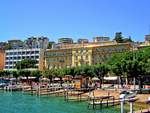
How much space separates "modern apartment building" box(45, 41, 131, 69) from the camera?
14800 centimetres

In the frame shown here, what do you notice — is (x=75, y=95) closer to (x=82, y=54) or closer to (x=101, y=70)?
→ (x=101, y=70)

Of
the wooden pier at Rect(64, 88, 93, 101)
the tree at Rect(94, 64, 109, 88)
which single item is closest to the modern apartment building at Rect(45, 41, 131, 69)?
the tree at Rect(94, 64, 109, 88)

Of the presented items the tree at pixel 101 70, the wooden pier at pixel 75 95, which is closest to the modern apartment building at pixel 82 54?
the tree at pixel 101 70

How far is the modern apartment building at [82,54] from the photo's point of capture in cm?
14800

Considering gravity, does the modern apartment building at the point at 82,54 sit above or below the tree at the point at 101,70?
above

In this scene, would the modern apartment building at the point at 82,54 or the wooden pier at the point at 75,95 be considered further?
the modern apartment building at the point at 82,54

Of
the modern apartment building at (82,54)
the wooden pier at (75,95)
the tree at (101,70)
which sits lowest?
the wooden pier at (75,95)

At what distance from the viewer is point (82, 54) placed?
159 m

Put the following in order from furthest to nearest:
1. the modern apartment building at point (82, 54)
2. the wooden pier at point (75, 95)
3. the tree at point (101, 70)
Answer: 1. the modern apartment building at point (82, 54)
2. the tree at point (101, 70)
3. the wooden pier at point (75, 95)

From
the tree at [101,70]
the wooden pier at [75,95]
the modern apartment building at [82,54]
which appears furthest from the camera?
the modern apartment building at [82,54]

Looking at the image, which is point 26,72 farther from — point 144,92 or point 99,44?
point 144,92

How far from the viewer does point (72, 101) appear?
85.9m

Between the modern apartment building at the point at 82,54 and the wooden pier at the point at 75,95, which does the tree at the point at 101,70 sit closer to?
the wooden pier at the point at 75,95

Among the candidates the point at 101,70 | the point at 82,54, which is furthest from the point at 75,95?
the point at 82,54
